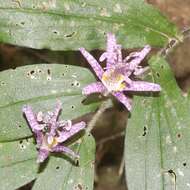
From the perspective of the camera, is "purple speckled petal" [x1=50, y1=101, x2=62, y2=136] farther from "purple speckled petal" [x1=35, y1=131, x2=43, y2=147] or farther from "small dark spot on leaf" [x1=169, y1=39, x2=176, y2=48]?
"small dark spot on leaf" [x1=169, y1=39, x2=176, y2=48]

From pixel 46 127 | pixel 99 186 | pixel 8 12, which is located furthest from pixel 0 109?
pixel 99 186

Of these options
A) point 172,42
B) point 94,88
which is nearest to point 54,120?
point 94,88

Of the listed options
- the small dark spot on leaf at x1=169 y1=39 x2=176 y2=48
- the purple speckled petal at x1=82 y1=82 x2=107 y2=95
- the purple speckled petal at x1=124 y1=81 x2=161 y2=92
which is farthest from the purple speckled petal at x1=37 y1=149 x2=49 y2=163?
the small dark spot on leaf at x1=169 y1=39 x2=176 y2=48

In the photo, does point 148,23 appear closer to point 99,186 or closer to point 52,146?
point 52,146

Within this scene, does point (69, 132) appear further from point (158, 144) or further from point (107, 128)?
point (107, 128)

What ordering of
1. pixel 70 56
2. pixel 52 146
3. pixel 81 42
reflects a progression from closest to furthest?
pixel 52 146, pixel 81 42, pixel 70 56

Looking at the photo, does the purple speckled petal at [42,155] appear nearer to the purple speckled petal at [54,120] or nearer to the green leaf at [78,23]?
the purple speckled petal at [54,120]

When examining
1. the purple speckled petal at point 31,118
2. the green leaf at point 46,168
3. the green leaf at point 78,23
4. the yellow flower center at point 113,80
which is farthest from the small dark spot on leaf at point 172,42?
the purple speckled petal at point 31,118
